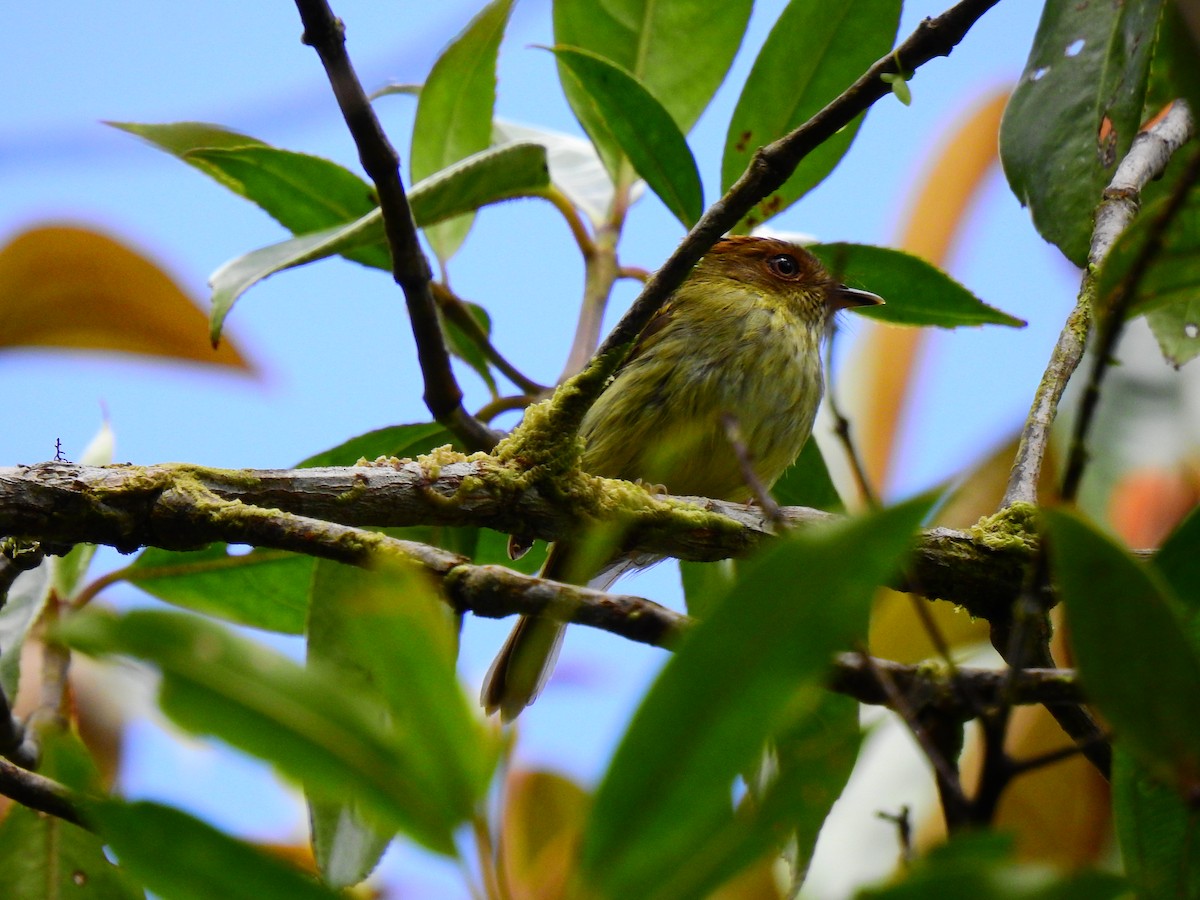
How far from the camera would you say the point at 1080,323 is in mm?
2539

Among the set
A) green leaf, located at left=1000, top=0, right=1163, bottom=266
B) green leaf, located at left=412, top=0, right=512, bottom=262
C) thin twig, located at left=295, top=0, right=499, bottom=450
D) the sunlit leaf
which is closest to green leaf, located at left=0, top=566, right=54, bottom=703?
thin twig, located at left=295, top=0, right=499, bottom=450

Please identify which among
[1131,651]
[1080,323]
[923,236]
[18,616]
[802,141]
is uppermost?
[923,236]

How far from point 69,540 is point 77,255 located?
5.79 feet

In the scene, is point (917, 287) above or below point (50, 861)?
above

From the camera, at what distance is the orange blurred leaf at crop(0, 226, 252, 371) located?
129 inches

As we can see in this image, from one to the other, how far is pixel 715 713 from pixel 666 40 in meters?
2.65

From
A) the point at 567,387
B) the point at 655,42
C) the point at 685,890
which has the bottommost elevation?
the point at 685,890

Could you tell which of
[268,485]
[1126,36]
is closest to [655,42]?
[1126,36]

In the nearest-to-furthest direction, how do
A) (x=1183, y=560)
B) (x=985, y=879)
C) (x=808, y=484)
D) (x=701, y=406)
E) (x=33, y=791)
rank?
(x=985, y=879) → (x=1183, y=560) → (x=33, y=791) → (x=808, y=484) → (x=701, y=406)

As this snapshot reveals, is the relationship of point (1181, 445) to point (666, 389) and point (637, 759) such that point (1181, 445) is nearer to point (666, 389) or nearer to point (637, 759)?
point (666, 389)

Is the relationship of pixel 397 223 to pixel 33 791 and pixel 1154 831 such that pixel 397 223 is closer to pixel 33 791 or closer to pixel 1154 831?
pixel 33 791

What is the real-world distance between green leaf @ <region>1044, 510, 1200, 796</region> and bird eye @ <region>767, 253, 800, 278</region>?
347 centimetres

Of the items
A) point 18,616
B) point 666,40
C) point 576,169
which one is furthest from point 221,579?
point 666,40

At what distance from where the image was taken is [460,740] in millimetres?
757
